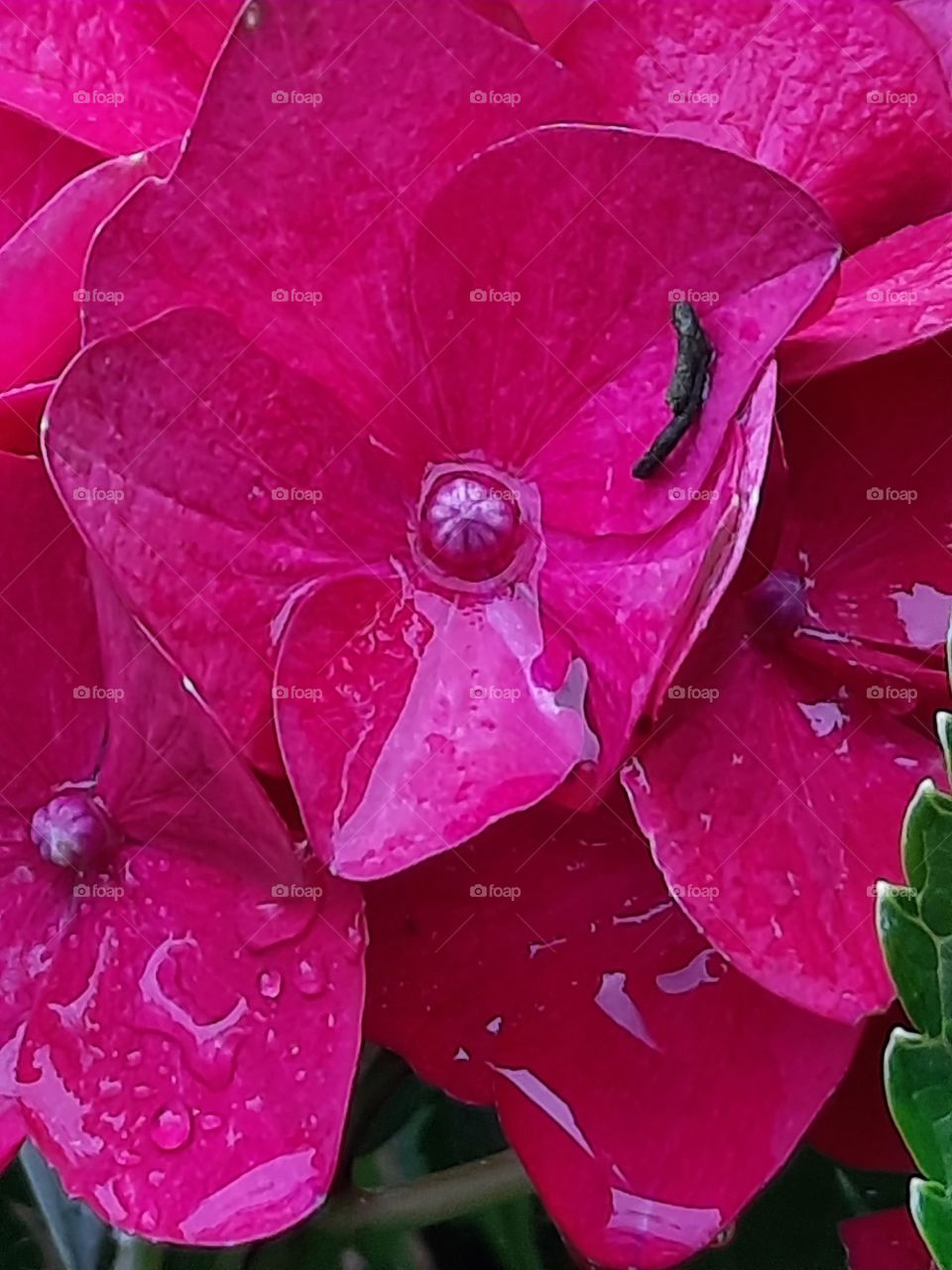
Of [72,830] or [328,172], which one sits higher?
[328,172]

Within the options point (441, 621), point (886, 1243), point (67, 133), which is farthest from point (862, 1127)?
point (67, 133)

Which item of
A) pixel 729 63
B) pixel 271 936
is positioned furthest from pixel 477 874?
pixel 729 63

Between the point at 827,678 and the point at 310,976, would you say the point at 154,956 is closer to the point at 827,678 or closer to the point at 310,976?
the point at 310,976

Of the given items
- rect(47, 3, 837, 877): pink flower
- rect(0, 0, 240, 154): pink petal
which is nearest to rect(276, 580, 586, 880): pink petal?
rect(47, 3, 837, 877): pink flower

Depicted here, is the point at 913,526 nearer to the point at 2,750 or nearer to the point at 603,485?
the point at 603,485

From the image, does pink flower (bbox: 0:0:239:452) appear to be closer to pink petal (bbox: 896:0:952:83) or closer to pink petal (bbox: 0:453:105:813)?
pink petal (bbox: 0:453:105:813)

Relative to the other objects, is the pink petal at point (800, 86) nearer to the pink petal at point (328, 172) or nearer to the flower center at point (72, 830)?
the pink petal at point (328, 172)
